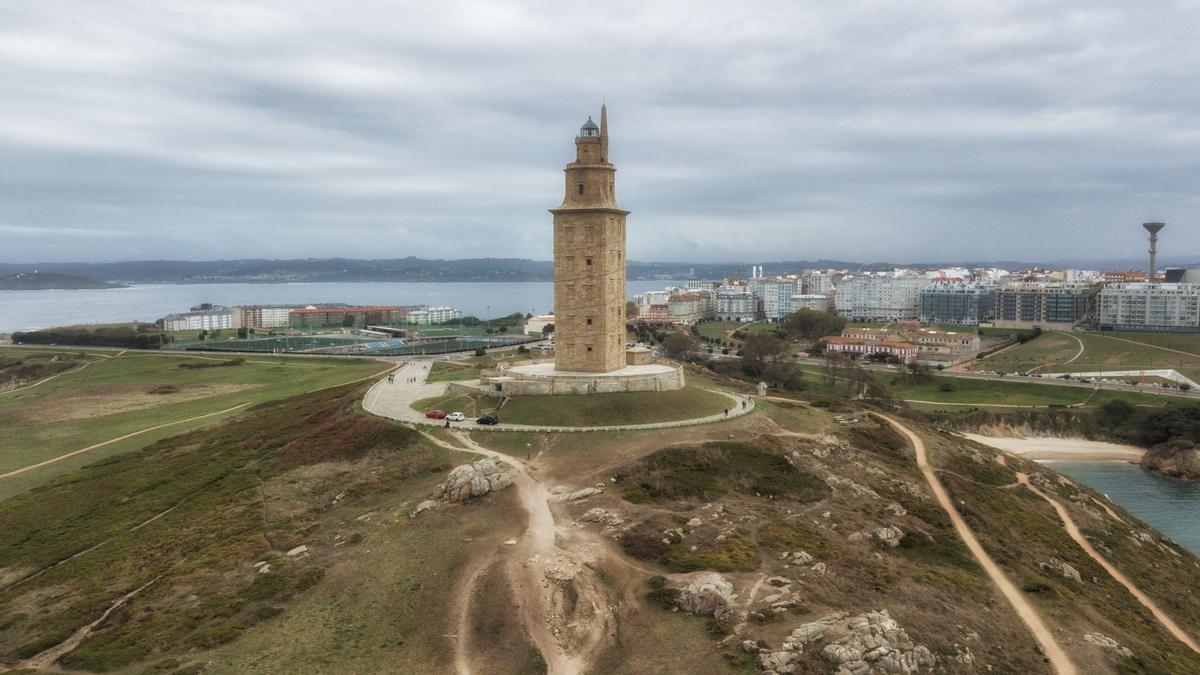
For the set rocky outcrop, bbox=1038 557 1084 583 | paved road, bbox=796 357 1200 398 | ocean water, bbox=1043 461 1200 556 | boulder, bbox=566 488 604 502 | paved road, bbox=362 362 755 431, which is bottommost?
ocean water, bbox=1043 461 1200 556

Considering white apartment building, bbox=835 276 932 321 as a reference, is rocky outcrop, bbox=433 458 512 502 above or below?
below

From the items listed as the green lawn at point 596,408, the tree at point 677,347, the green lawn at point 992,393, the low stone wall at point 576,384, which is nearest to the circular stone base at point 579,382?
the low stone wall at point 576,384

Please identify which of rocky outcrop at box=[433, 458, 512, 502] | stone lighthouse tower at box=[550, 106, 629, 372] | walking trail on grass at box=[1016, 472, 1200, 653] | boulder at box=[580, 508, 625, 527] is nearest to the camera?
boulder at box=[580, 508, 625, 527]

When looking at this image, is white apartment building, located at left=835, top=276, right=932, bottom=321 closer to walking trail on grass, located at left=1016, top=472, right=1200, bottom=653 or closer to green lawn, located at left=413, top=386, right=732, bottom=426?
walking trail on grass, located at left=1016, top=472, right=1200, bottom=653

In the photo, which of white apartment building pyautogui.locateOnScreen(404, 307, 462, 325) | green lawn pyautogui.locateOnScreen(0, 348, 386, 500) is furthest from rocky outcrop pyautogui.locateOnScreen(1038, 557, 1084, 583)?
white apartment building pyautogui.locateOnScreen(404, 307, 462, 325)

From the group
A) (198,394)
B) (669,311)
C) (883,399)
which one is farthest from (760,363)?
(669,311)

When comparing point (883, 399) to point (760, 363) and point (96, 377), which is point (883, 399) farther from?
point (96, 377)

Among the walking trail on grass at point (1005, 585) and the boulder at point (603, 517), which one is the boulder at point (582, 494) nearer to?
the boulder at point (603, 517)

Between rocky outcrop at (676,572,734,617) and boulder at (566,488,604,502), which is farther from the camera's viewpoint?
boulder at (566,488,604,502)
